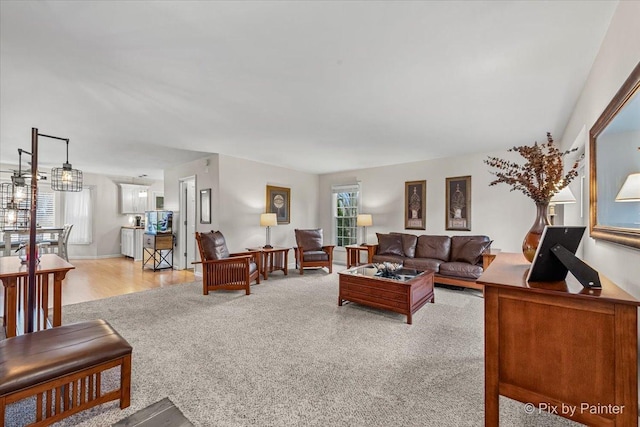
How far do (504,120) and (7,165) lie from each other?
9.77 m

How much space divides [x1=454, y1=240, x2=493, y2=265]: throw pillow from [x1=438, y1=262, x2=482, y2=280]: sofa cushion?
0.44ft

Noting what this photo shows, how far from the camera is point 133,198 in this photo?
8250 mm

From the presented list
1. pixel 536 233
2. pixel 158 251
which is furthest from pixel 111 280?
pixel 536 233

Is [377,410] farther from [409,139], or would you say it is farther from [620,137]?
[409,139]

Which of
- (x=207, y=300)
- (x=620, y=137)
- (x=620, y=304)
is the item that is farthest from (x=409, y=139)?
(x=207, y=300)

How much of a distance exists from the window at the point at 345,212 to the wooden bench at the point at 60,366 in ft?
18.1

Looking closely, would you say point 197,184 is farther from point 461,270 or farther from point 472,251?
point 472,251

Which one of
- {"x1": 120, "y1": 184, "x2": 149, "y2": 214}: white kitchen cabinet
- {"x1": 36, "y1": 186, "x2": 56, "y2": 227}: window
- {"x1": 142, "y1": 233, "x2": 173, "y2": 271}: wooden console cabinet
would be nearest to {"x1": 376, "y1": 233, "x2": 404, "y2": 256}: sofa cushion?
{"x1": 142, "y1": 233, "x2": 173, "y2": 271}: wooden console cabinet

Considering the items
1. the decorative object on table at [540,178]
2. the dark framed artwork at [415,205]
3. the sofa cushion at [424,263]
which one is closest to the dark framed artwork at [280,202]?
the dark framed artwork at [415,205]

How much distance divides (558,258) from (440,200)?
4.38 metres

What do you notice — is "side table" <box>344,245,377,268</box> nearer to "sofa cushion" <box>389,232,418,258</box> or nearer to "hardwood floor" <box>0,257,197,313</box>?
"sofa cushion" <box>389,232,418,258</box>

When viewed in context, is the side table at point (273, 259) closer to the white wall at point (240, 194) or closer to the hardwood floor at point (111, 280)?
the white wall at point (240, 194)

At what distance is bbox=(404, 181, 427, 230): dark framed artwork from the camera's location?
18.5 feet

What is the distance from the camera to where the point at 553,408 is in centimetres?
120
